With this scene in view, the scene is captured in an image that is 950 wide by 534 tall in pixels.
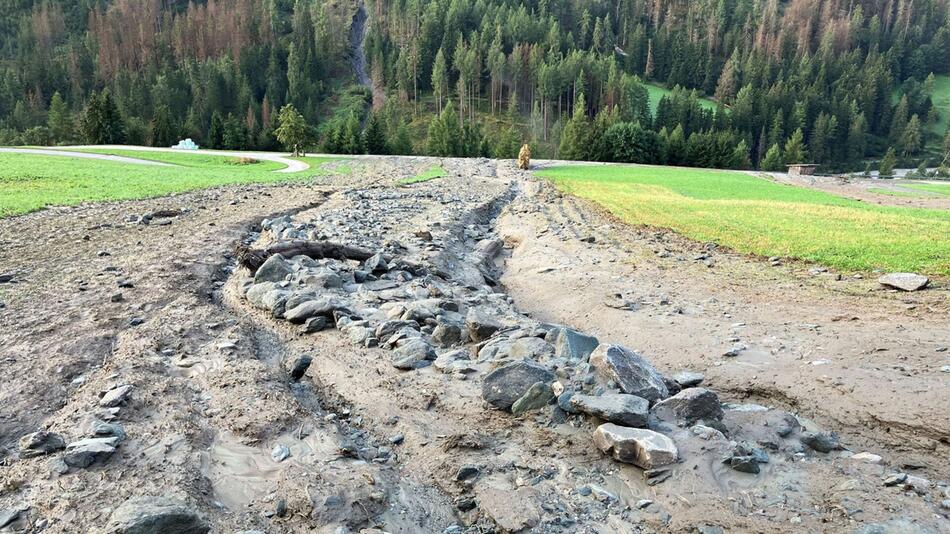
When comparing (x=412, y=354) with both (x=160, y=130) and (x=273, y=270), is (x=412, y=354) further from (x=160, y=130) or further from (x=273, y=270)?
(x=160, y=130)

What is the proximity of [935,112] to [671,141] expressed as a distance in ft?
367

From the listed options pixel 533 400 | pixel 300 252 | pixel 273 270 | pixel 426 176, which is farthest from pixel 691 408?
pixel 426 176

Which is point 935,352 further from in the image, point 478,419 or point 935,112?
point 935,112

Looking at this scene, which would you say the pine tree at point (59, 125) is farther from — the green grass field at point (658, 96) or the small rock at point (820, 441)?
the green grass field at point (658, 96)

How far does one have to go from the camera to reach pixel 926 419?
6.04 meters

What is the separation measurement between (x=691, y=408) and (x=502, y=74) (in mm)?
123383

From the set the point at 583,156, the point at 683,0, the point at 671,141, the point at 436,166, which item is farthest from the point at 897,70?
the point at 436,166

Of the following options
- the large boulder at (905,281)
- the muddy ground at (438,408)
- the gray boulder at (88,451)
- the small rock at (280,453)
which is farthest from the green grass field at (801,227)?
the gray boulder at (88,451)

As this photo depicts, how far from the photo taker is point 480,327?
343 inches

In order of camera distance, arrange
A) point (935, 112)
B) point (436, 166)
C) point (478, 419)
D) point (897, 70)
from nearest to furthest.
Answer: point (478, 419) → point (436, 166) → point (935, 112) → point (897, 70)

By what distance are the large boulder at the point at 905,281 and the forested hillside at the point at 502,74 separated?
6485cm

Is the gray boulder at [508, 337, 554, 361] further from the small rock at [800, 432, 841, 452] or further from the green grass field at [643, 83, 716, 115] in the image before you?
the green grass field at [643, 83, 716, 115]

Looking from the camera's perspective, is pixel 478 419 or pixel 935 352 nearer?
pixel 478 419

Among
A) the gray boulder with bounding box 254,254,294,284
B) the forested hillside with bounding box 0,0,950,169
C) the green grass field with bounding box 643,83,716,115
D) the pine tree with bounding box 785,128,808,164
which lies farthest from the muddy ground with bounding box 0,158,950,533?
the green grass field with bounding box 643,83,716,115
